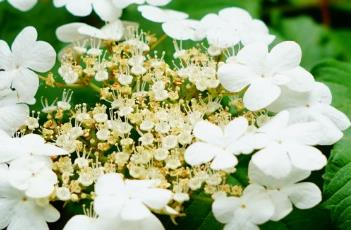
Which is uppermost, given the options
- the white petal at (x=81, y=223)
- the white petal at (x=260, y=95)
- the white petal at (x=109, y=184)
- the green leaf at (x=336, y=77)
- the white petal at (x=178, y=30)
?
the white petal at (x=178, y=30)

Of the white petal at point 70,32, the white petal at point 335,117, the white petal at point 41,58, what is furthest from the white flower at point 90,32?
the white petal at point 335,117

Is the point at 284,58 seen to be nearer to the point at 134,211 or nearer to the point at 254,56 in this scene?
the point at 254,56

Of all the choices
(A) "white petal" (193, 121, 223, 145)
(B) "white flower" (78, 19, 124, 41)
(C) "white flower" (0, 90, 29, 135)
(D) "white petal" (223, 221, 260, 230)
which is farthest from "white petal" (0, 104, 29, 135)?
(D) "white petal" (223, 221, 260, 230)

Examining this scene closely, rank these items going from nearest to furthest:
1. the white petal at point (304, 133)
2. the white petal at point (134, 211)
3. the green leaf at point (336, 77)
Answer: the white petal at point (134, 211), the white petal at point (304, 133), the green leaf at point (336, 77)

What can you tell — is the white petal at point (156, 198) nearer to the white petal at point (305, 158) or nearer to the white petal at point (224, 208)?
the white petal at point (224, 208)

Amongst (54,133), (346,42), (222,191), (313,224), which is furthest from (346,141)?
(346,42)

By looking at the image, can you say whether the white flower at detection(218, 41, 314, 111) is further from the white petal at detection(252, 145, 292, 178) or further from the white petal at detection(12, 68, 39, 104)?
the white petal at detection(12, 68, 39, 104)
